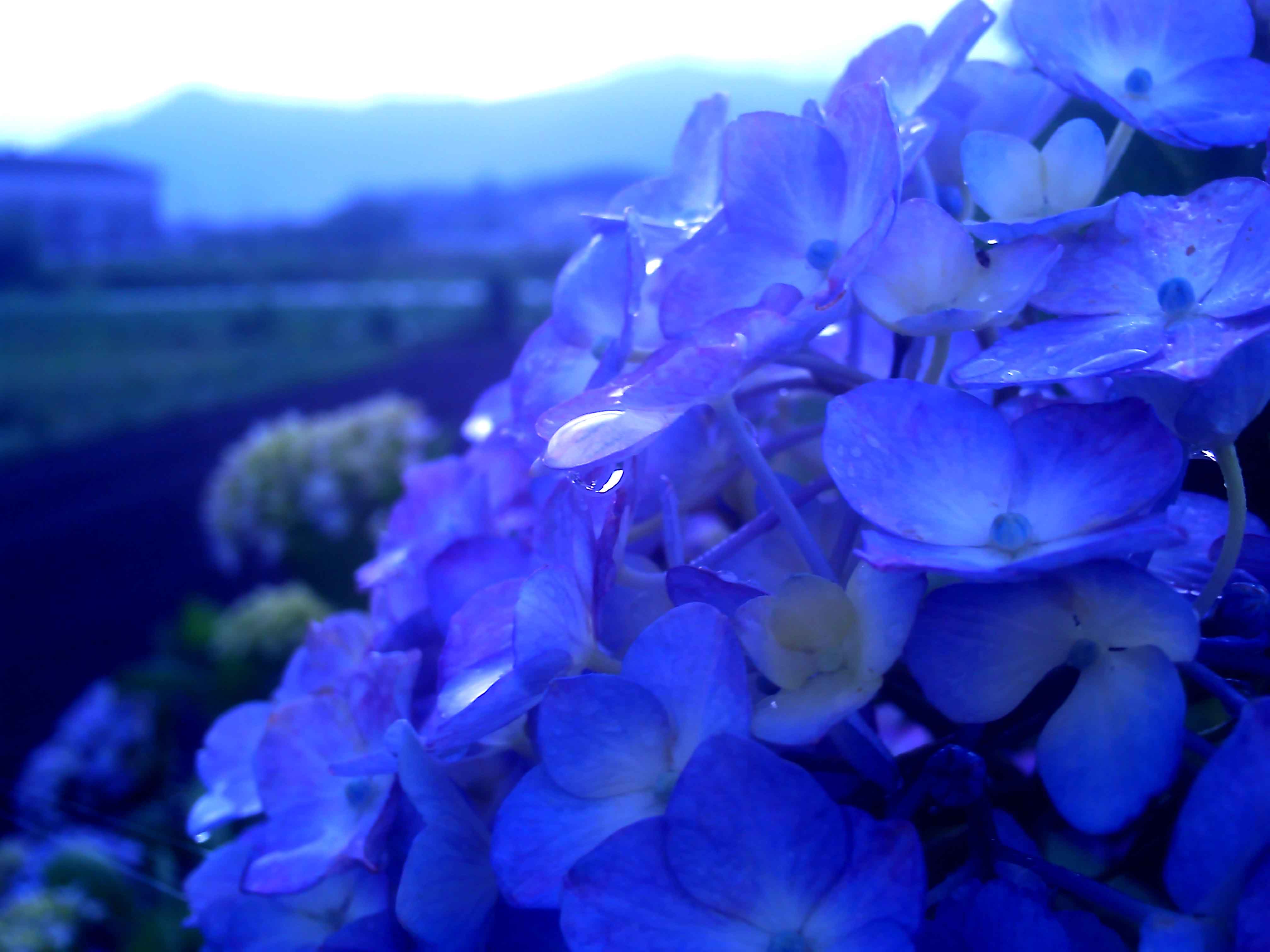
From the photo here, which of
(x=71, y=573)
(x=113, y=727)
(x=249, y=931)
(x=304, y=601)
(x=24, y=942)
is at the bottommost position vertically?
(x=71, y=573)

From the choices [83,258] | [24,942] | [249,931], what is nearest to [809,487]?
[249,931]

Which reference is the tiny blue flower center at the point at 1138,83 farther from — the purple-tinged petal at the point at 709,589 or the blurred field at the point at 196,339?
the blurred field at the point at 196,339

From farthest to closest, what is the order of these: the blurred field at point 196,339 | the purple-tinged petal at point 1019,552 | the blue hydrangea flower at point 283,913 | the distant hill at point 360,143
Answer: the distant hill at point 360,143, the blurred field at point 196,339, the blue hydrangea flower at point 283,913, the purple-tinged petal at point 1019,552

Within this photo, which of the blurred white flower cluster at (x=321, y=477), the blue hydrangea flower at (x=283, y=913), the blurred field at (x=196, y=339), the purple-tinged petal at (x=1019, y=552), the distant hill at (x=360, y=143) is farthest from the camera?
the distant hill at (x=360, y=143)

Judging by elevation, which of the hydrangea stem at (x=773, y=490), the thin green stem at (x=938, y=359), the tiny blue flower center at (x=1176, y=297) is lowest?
the hydrangea stem at (x=773, y=490)

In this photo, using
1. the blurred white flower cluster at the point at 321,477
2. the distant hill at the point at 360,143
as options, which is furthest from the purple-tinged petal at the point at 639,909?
the distant hill at the point at 360,143

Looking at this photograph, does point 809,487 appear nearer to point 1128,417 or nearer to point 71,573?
point 1128,417

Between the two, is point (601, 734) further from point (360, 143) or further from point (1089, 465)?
point (360, 143)
